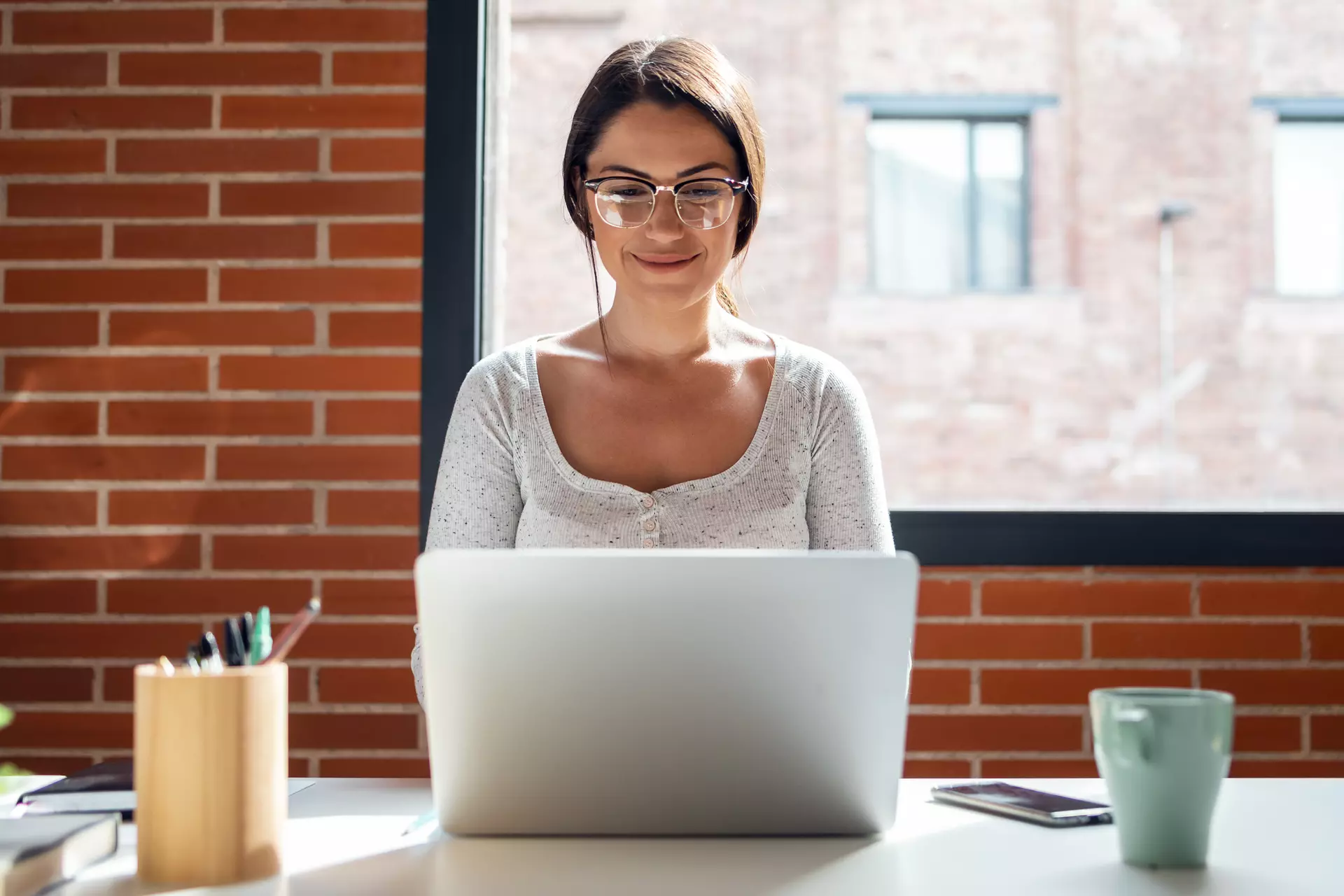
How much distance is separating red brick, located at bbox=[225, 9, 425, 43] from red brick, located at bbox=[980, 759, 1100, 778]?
153 centimetres

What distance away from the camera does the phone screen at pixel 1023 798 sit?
3.00 ft

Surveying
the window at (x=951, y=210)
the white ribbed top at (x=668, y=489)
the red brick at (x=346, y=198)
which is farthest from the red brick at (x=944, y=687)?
the window at (x=951, y=210)

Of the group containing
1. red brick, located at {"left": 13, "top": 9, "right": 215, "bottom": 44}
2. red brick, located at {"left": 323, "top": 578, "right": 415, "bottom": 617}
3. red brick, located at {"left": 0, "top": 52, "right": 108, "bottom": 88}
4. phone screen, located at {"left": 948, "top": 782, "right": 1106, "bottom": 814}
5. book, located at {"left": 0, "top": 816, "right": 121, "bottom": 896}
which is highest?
red brick, located at {"left": 13, "top": 9, "right": 215, "bottom": 44}

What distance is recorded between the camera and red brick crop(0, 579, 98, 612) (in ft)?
6.51

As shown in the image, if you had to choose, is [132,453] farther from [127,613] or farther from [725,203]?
[725,203]

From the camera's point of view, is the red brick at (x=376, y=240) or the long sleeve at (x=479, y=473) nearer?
the long sleeve at (x=479, y=473)

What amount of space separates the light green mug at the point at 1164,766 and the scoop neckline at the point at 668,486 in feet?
2.60

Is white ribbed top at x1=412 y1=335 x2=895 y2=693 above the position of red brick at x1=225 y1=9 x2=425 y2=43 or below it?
below

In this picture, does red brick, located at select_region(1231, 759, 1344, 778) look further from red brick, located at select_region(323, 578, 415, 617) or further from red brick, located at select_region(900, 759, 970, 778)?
red brick, located at select_region(323, 578, 415, 617)

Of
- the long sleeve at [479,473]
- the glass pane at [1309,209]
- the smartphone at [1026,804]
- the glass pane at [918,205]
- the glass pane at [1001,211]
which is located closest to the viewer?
the smartphone at [1026,804]

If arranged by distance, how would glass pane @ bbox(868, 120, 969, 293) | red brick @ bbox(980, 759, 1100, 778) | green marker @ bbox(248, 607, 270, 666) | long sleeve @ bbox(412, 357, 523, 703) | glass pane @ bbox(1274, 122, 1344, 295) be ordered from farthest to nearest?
glass pane @ bbox(1274, 122, 1344, 295)
glass pane @ bbox(868, 120, 969, 293)
red brick @ bbox(980, 759, 1100, 778)
long sleeve @ bbox(412, 357, 523, 703)
green marker @ bbox(248, 607, 270, 666)

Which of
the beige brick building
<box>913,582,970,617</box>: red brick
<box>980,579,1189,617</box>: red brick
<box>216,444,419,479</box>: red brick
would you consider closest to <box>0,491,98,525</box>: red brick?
<box>216,444,419,479</box>: red brick

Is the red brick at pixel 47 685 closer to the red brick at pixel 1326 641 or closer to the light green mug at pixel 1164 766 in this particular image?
the light green mug at pixel 1164 766

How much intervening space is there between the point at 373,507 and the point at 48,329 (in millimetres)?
628
